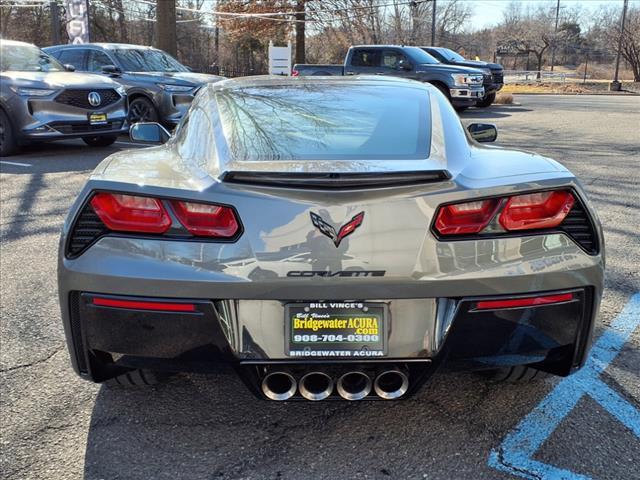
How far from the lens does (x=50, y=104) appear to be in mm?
9266

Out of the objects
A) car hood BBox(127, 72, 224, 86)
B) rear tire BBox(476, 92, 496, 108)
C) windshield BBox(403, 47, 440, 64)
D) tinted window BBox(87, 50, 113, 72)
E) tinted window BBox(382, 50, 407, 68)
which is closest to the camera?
car hood BBox(127, 72, 224, 86)

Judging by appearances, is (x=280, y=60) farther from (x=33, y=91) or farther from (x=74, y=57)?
(x=33, y=91)

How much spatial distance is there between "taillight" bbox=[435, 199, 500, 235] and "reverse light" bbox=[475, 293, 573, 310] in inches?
10.1

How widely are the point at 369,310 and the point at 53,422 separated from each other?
1489 millimetres

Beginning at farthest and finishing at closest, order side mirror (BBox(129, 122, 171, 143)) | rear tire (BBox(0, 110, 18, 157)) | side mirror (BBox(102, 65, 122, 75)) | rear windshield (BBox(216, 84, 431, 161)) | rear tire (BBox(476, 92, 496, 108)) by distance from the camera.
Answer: rear tire (BBox(476, 92, 496, 108)) < side mirror (BBox(102, 65, 122, 75)) < rear tire (BBox(0, 110, 18, 157)) < side mirror (BBox(129, 122, 171, 143)) < rear windshield (BBox(216, 84, 431, 161))

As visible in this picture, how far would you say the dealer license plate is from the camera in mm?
9602

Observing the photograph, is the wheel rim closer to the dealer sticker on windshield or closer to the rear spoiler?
the rear spoiler

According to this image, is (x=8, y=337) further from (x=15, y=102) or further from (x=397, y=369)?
(x=15, y=102)

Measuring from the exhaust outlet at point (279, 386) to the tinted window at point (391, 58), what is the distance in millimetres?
15814

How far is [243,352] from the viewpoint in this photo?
220 centimetres

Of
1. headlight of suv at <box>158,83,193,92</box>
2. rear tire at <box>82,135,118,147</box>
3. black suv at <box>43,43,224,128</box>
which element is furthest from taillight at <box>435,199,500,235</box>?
rear tire at <box>82,135,118,147</box>

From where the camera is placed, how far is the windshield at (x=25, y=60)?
989 centimetres

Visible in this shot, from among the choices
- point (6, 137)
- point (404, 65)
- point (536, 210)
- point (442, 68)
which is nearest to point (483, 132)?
point (536, 210)

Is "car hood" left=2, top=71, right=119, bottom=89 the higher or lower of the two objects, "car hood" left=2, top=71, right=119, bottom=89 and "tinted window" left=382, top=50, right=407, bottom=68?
the lower
